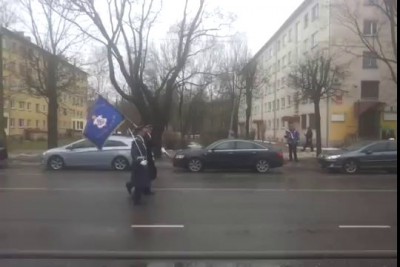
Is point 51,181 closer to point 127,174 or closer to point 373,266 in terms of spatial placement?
point 127,174

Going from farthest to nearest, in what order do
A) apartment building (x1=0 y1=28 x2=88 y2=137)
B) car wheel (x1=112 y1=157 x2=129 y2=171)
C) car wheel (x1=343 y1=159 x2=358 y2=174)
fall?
apartment building (x1=0 y1=28 x2=88 y2=137), car wheel (x1=112 y1=157 x2=129 y2=171), car wheel (x1=343 y1=159 x2=358 y2=174)

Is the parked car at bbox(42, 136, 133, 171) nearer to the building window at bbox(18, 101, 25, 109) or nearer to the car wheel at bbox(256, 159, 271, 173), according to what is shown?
the car wheel at bbox(256, 159, 271, 173)

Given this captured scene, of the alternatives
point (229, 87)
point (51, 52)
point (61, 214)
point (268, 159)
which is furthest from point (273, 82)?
point (61, 214)

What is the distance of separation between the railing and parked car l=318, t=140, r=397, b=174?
44.8ft

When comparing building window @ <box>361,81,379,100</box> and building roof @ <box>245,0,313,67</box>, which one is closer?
building window @ <box>361,81,379,100</box>

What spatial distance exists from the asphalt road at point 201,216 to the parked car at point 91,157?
Result: 4334 millimetres

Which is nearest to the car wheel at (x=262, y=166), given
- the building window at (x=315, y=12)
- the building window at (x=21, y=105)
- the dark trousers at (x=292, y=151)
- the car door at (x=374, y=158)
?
the car door at (x=374, y=158)

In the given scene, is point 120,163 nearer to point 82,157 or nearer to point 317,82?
point 82,157

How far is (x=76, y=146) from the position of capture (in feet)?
67.0

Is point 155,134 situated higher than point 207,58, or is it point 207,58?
point 207,58

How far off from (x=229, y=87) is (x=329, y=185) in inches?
1247

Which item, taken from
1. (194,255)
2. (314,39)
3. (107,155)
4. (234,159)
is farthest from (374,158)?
(314,39)

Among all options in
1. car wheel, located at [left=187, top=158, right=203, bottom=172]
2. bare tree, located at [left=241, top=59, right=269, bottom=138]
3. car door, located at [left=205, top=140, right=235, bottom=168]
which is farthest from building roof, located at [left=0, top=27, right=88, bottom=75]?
bare tree, located at [left=241, top=59, right=269, bottom=138]

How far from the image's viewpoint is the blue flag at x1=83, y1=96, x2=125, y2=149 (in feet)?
36.6
